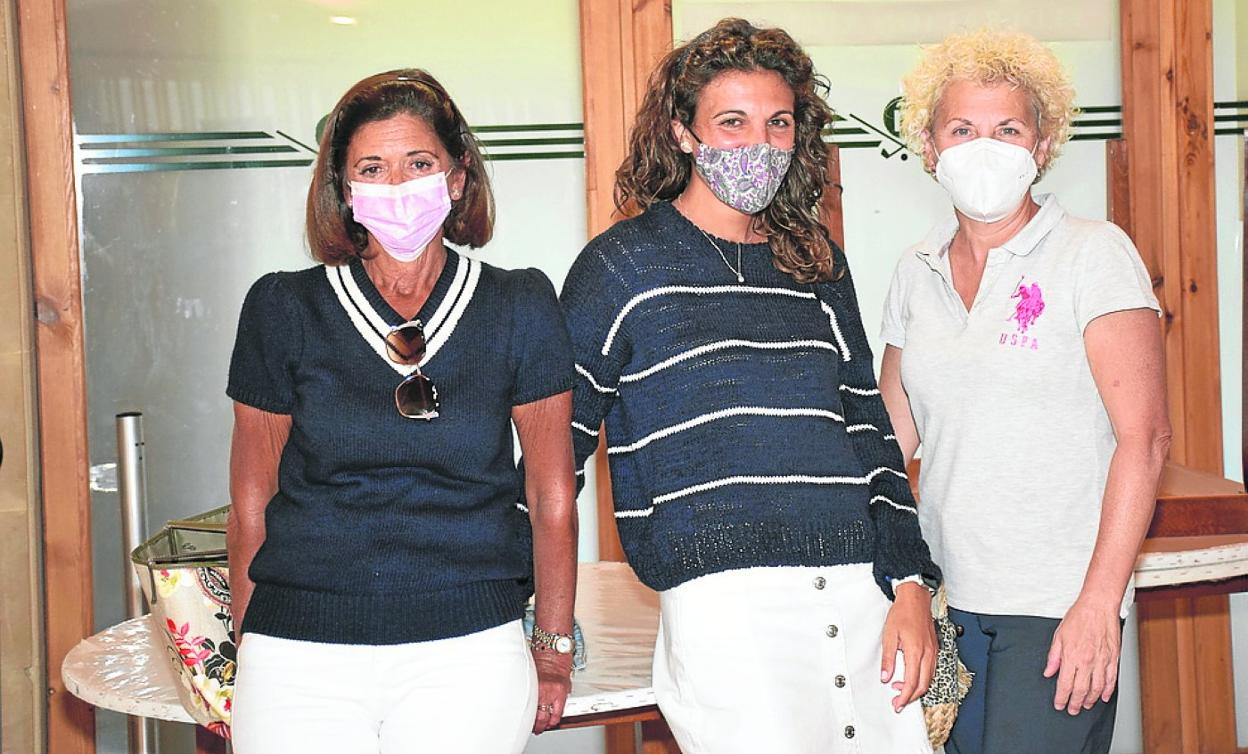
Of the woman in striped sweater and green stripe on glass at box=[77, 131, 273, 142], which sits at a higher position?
green stripe on glass at box=[77, 131, 273, 142]

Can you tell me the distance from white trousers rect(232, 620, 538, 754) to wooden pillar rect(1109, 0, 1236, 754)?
2.66m

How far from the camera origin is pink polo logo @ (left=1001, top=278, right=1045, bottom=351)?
210cm

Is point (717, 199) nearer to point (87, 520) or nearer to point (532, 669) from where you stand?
point (532, 669)

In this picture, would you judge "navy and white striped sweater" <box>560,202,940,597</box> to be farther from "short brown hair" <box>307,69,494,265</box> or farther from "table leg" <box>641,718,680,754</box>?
"table leg" <box>641,718,680,754</box>

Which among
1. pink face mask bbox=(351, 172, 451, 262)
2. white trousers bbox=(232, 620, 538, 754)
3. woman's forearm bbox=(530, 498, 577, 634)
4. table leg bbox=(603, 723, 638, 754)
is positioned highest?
pink face mask bbox=(351, 172, 451, 262)

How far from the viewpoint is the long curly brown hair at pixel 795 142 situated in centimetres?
206

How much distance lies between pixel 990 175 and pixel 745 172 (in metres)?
0.42

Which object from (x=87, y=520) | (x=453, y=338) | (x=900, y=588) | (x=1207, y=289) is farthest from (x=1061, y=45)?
(x=87, y=520)

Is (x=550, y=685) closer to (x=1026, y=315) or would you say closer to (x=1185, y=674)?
(x=1026, y=315)

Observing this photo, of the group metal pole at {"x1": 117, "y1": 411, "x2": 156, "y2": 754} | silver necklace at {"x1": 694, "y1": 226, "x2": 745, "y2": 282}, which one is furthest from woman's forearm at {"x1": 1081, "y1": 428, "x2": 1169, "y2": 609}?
metal pole at {"x1": 117, "y1": 411, "x2": 156, "y2": 754}

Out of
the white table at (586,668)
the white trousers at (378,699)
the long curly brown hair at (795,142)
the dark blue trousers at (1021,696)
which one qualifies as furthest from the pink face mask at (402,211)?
the dark blue trousers at (1021,696)

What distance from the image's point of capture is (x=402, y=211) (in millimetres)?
1908

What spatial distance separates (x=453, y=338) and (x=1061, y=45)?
8.79 ft

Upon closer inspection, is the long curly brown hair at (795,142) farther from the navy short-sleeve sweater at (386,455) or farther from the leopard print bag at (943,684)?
the leopard print bag at (943,684)
